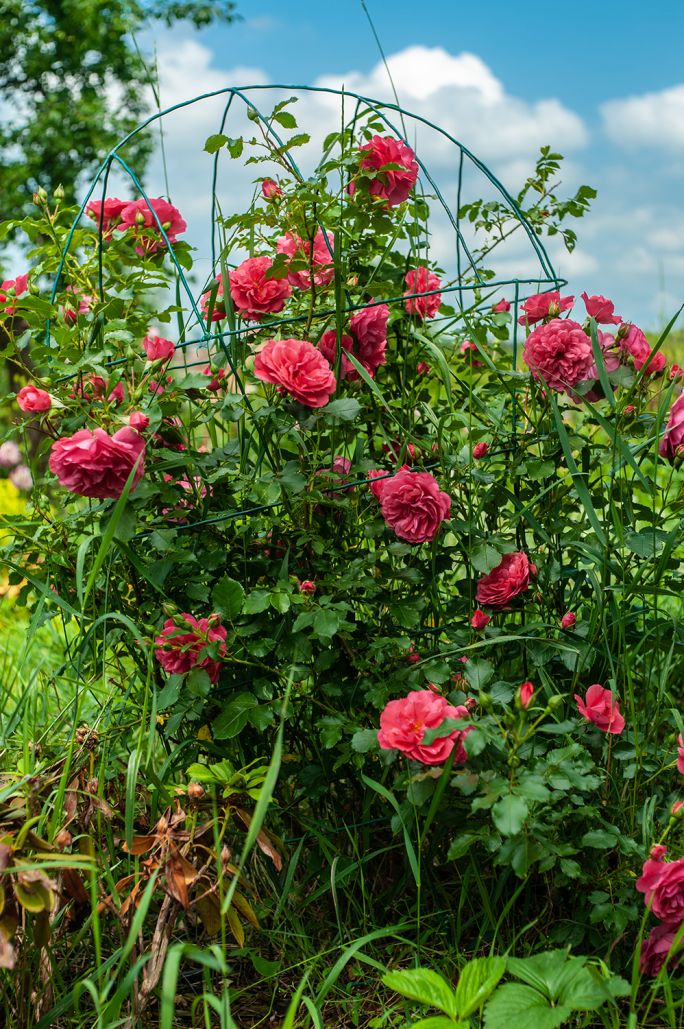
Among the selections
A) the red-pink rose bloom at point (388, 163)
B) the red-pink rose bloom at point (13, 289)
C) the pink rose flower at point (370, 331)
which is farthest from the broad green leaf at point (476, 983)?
the red-pink rose bloom at point (13, 289)

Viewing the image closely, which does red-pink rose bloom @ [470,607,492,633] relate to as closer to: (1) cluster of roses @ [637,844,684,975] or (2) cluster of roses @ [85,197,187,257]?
(1) cluster of roses @ [637,844,684,975]

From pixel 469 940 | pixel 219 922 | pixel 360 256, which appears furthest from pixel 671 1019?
pixel 360 256

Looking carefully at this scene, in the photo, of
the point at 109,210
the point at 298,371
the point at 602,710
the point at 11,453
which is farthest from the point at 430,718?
the point at 11,453

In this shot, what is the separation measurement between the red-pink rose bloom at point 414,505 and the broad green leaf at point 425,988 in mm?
587

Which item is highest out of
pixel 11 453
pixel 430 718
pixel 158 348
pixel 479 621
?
pixel 11 453

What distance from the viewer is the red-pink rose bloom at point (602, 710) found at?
136cm

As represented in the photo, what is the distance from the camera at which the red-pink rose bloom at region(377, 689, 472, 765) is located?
122 cm

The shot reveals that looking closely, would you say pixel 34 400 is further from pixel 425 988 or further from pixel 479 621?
pixel 425 988

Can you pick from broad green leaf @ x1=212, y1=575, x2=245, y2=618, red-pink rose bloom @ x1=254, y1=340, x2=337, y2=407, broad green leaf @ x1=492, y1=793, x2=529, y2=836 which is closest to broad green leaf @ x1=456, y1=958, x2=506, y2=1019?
broad green leaf @ x1=492, y1=793, x2=529, y2=836

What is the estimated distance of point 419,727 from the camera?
4.05 ft

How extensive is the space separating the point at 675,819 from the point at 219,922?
0.65 meters

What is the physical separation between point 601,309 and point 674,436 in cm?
29

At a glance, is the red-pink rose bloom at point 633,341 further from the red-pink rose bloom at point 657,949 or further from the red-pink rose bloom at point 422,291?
the red-pink rose bloom at point 657,949

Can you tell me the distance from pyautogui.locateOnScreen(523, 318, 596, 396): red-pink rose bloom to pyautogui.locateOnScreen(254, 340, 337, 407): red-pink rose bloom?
402 mm
